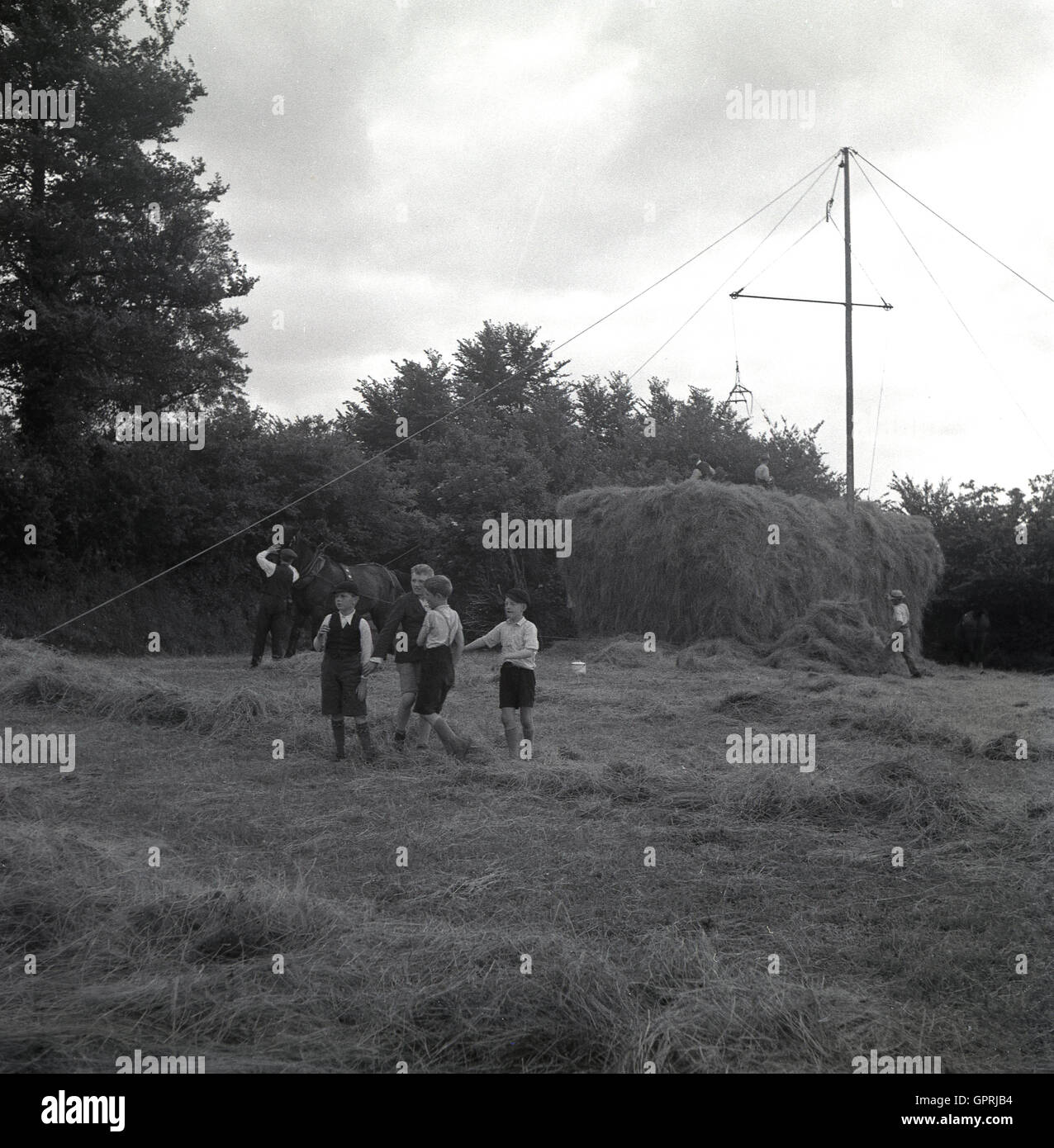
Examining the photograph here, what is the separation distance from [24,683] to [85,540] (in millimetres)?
10114

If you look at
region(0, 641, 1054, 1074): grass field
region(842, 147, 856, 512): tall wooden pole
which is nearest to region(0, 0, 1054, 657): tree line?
region(842, 147, 856, 512): tall wooden pole

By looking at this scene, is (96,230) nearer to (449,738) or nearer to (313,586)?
(313,586)

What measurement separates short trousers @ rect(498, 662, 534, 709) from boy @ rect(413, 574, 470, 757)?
0.44 meters

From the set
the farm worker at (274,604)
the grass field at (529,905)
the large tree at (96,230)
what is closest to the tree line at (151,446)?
the large tree at (96,230)

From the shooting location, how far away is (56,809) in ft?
21.2

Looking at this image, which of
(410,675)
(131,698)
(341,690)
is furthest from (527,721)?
(131,698)

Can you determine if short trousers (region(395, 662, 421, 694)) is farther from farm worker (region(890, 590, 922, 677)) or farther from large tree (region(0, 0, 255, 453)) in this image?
large tree (region(0, 0, 255, 453))

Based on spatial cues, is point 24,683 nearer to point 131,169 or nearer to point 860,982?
point 860,982

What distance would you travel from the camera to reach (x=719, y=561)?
19.8 m

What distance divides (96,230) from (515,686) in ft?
51.1

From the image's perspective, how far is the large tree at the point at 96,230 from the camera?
1889 centimetres

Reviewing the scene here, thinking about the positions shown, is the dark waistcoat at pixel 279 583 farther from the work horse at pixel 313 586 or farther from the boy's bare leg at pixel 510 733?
the boy's bare leg at pixel 510 733

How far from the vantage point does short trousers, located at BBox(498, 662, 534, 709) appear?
834 cm

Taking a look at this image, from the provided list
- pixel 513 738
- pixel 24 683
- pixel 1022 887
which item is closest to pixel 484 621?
pixel 24 683
